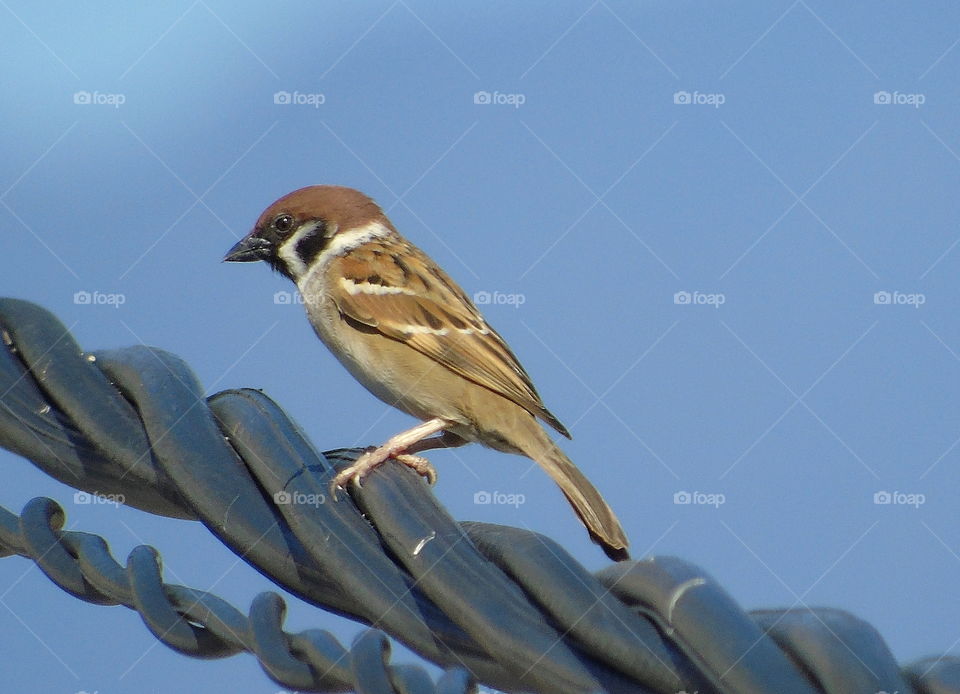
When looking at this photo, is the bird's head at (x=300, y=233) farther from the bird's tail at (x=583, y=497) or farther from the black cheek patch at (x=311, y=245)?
the bird's tail at (x=583, y=497)

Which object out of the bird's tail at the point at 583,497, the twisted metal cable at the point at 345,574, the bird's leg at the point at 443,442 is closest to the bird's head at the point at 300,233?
the bird's leg at the point at 443,442

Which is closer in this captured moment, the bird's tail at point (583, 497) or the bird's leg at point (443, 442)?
the bird's tail at point (583, 497)

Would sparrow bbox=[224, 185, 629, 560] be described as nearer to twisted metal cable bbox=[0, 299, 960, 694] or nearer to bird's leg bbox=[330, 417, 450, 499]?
bird's leg bbox=[330, 417, 450, 499]

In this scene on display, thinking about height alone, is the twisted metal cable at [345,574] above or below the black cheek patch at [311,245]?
below

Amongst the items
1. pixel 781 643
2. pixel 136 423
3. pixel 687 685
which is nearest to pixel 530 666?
pixel 687 685

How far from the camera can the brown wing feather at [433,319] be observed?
4.55 m

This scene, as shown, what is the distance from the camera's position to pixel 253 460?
2.20 meters

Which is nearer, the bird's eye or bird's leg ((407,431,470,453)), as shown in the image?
bird's leg ((407,431,470,453))

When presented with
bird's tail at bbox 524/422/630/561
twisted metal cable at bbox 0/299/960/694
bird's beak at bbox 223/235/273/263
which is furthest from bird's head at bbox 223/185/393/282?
twisted metal cable at bbox 0/299/960/694

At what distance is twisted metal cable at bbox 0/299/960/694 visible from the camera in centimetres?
180

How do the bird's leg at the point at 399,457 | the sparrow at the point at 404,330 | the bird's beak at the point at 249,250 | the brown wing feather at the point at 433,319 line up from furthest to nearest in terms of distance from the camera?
the bird's beak at the point at 249,250 → the brown wing feather at the point at 433,319 → the sparrow at the point at 404,330 → the bird's leg at the point at 399,457

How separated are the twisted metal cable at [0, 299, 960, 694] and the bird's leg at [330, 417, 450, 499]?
3 centimetres

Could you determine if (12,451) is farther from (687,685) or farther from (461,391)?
(461,391)

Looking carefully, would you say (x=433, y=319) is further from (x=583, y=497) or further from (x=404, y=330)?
(x=583, y=497)
